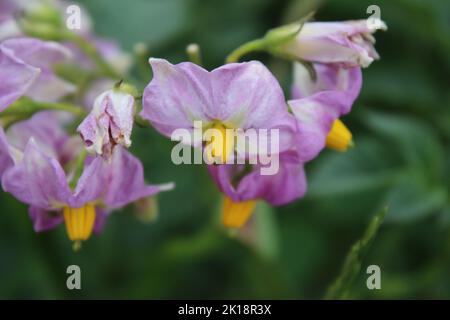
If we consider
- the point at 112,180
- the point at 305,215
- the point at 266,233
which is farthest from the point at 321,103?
the point at 305,215

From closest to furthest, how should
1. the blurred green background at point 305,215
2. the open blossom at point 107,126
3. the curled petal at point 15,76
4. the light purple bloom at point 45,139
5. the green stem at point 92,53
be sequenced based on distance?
the open blossom at point 107,126 → the curled petal at point 15,76 → the light purple bloom at point 45,139 → the green stem at point 92,53 → the blurred green background at point 305,215

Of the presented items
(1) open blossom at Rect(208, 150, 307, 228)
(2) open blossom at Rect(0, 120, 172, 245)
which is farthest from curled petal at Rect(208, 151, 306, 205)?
(2) open blossom at Rect(0, 120, 172, 245)

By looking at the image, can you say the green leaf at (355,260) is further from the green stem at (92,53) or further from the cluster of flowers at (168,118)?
the green stem at (92,53)

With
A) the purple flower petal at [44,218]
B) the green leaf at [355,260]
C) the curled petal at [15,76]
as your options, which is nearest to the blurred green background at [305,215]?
the green leaf at [355,260]

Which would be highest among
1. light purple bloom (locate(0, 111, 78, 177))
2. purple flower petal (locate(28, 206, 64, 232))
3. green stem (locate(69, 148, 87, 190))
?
light purple bloom (locate(0, 111, 78, 177))

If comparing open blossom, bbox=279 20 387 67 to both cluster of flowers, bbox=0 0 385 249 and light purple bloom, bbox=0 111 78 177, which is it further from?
light purple bloom, bbox=0 111 78 177

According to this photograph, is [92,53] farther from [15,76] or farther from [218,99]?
[218,99]
